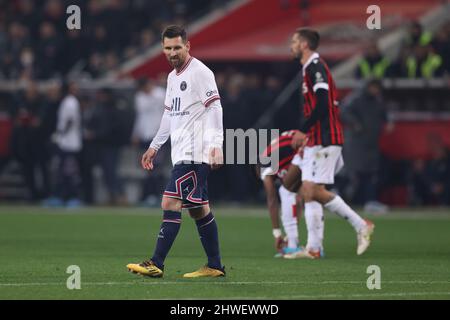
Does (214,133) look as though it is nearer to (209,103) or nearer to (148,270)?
(209,103)

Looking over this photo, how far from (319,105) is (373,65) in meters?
10.6

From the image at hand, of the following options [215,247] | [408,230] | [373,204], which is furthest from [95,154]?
[215,247]

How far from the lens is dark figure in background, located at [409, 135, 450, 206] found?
2320cm

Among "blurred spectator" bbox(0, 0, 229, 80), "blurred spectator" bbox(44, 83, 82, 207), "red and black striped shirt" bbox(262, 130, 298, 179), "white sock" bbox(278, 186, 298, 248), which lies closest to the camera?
"white sock" bbox(278, 186, 298, 248)

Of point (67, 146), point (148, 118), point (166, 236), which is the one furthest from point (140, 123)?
point (166, 236)

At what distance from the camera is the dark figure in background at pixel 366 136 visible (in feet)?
74.6

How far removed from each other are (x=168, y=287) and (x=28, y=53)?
684 inches

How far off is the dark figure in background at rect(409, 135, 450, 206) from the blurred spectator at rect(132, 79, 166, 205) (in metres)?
5.00

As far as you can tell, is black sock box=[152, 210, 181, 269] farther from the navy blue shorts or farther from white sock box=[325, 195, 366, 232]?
white sock box=[325, 195, 366, 232]

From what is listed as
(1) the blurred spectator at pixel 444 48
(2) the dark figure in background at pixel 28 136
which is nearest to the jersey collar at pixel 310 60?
(1) the blurred spectator at pixel 444 48

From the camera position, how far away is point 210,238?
11422 mm

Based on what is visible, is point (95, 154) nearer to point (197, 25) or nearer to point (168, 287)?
point (197, 25)

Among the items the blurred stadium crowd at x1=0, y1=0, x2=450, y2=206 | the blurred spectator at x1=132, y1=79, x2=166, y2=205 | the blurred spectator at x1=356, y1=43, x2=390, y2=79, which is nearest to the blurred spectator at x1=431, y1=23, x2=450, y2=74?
the blurred stadium crowd at x1=0, y1=0, x2=450, y2=206

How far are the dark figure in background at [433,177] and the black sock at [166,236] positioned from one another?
41.9 feet
